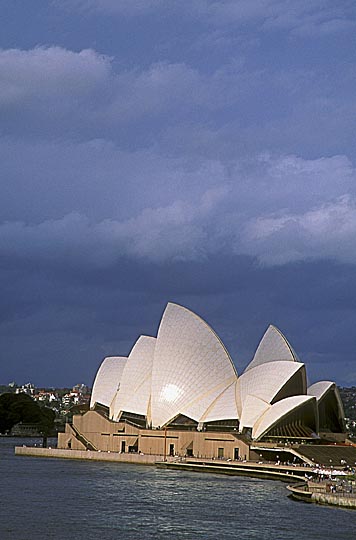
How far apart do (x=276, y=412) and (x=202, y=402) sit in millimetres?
7127

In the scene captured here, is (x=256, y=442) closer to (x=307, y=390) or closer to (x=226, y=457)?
(x=226, y=457)

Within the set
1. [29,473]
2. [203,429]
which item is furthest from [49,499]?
[203,429]

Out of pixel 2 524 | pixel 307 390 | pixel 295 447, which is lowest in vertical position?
pixel 2 524

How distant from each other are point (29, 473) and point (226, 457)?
540 inches

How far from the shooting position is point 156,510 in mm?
37344

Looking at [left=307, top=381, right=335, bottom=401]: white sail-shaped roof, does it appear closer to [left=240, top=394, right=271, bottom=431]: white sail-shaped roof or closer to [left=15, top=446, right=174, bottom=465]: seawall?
[left=240, top=394, right=271, bottom=431]: white sail-shaped roof

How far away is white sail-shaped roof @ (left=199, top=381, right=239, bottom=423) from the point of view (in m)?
63.3

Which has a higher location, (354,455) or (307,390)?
(307,390)

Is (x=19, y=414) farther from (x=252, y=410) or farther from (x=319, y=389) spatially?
(x=252, y=410)

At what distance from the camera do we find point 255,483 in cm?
5022

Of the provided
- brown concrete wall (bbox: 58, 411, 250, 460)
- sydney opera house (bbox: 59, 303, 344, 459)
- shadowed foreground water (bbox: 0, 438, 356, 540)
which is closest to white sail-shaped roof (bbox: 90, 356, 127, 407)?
sydney opera house (bbox: 59, 303, 344, 459)

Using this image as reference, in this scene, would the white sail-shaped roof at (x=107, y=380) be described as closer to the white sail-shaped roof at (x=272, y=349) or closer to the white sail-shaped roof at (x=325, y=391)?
the white sail-shaped roof at (x=272, y=349)

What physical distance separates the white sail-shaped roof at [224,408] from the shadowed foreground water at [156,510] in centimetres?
980

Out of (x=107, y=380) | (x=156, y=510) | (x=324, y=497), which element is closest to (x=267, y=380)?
(x=107, y=380)
